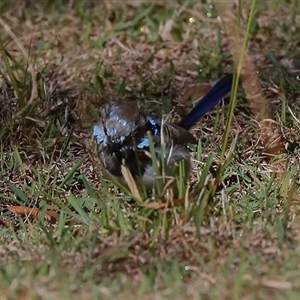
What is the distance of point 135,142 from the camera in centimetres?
433

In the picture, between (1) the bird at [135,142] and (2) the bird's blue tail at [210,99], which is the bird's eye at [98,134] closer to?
(1) the bird at [135,142]

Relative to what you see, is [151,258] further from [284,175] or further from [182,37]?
[182,37]

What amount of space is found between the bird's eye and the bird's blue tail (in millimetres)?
543

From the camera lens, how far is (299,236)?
362cm

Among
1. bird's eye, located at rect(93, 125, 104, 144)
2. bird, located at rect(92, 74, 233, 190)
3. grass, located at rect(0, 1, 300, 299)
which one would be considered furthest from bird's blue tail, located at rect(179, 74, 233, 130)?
bird's eye, located at rect(93, 125, 104, 144)

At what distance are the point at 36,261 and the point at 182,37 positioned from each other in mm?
3462

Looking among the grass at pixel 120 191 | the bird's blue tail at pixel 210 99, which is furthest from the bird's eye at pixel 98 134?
the bird's blue tail at pixel 210 99

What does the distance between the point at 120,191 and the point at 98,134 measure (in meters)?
0.36

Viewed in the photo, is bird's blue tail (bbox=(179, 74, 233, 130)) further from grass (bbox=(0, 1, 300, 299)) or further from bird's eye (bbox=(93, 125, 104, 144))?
bird's eye (bbox=(93, 125, 104, 144))

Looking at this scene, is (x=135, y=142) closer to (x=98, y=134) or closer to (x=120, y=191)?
(x=98, y=134)

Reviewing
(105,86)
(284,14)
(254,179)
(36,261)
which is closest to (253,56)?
(284,14)

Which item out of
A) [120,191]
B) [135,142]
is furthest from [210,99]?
[120,191]

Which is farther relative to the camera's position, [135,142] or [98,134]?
[98,134]

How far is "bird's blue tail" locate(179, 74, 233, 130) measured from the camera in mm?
4676
